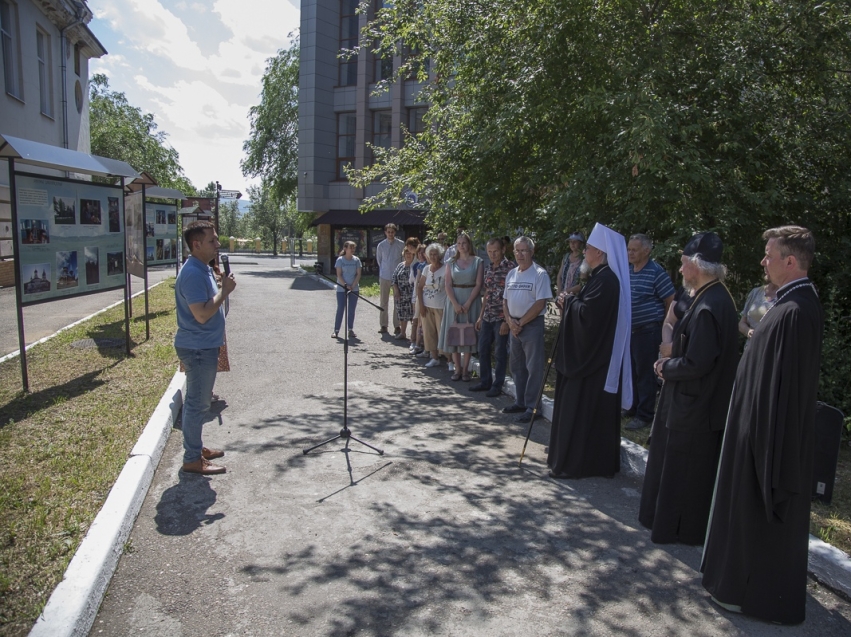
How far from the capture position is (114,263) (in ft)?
31.0

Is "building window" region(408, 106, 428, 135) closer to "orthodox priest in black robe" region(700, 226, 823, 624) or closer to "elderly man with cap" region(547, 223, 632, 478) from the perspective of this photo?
"elderly man with cap" region(547, 223, 632, 478)

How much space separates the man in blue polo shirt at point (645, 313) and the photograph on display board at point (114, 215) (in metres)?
7.07

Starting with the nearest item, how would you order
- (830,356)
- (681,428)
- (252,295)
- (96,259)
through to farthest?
1. (681,428)
2. (830,356)
3. (96,259)
4. (252,295)

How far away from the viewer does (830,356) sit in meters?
6.72

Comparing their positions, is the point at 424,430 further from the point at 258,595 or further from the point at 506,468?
the point at 258,595

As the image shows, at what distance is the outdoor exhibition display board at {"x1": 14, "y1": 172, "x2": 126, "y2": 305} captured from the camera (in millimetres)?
7398

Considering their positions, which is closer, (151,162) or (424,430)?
A: (424,430)

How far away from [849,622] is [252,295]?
62.5ft

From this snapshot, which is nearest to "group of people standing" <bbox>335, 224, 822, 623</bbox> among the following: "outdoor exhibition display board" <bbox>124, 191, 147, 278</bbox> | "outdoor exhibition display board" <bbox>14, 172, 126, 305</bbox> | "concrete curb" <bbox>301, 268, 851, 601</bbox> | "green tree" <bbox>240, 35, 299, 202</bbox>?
"concrete curb" <bbox>301, 268, 851, 601</bbox>

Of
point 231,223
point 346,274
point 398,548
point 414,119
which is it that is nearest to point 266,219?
point 231,223

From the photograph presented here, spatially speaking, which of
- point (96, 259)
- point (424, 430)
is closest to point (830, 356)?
point (424, 430)

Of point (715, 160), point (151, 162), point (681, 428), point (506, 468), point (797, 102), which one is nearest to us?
point (681, 428)

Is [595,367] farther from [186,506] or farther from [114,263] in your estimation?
[114,263]

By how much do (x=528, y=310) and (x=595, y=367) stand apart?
1.72 meters
